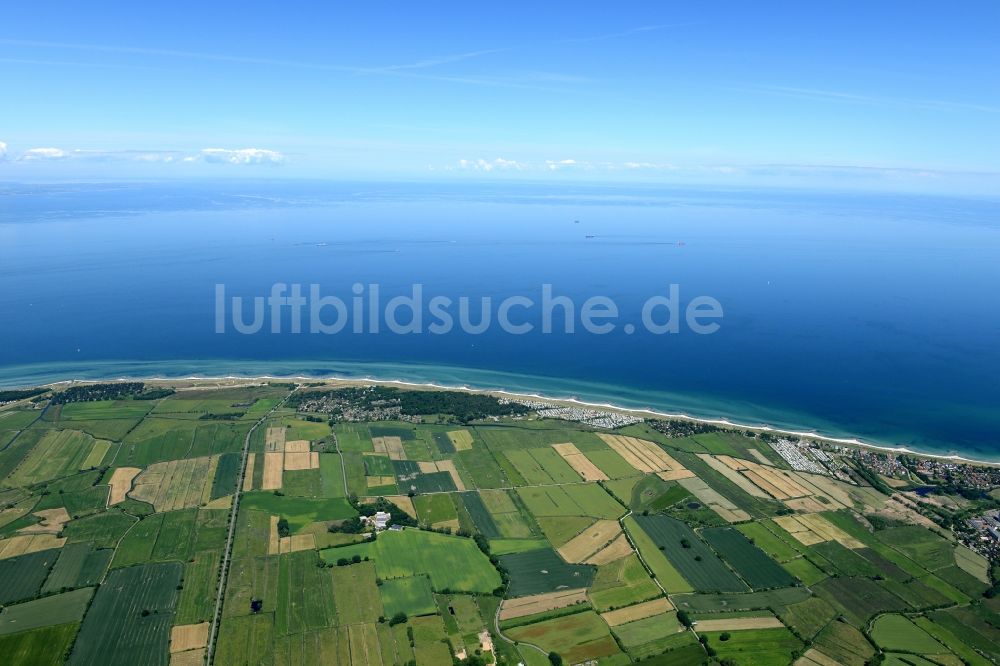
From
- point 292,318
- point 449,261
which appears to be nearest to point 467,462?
point 292,318

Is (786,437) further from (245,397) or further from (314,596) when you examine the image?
(245,397)

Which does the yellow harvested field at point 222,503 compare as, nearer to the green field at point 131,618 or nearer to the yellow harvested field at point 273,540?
the yellow harvested field at point 273,540

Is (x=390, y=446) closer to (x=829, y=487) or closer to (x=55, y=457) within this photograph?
(x=55, y=457)

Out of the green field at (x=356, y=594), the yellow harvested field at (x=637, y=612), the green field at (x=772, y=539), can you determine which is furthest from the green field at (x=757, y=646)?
the green field at (x=356, y=594)

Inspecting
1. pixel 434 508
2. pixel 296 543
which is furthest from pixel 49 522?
pixel 434 508

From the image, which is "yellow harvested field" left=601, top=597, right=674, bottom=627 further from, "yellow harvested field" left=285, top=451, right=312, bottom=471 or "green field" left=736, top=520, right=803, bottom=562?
"yellow harvested field" left=285, top=451, right=312, bottom=471
